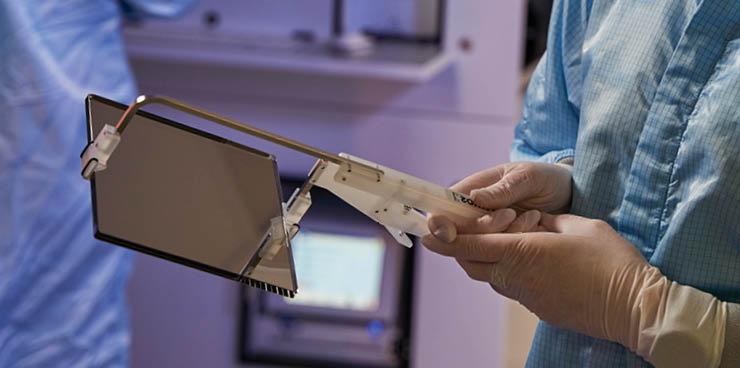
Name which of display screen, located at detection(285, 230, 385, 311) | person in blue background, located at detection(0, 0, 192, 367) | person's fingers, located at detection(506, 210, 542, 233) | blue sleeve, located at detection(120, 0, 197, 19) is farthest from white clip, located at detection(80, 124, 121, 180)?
display screen, located at detection(285, 230, 385, 311)

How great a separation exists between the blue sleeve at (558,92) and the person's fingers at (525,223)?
111 mm

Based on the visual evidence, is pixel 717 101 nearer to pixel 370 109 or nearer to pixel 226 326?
pixel 370 109

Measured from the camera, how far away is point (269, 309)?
2002 millimetres

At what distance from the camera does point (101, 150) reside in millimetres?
687

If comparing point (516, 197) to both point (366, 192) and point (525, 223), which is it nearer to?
point (525, 223)

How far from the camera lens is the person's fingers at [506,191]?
907 millimetres

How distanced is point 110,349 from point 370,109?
0.87 meters

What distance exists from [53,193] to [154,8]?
0.46 m

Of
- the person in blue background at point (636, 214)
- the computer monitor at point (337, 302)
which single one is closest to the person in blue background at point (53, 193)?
the computer monitor at point (337, 302)

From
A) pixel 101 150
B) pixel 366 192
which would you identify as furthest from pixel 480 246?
pixel 101 150

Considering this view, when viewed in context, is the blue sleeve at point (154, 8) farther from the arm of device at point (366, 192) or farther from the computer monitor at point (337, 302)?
the arm of device at point (366, 192)

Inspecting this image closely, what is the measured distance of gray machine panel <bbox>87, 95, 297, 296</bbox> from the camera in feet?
2.45

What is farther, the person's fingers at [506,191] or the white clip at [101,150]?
the person's fingers at [506,191]

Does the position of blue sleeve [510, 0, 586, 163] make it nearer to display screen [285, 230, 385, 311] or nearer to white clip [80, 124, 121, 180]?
white clip [80, 124, 121, 180]
